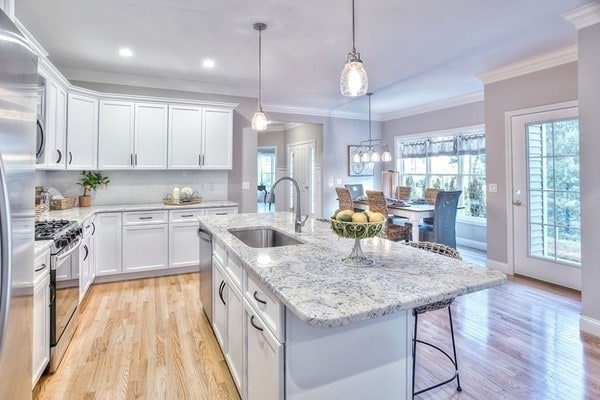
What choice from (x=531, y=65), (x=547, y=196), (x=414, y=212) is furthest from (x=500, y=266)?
(x=531, y=65)

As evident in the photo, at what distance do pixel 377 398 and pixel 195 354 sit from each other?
1.59 m

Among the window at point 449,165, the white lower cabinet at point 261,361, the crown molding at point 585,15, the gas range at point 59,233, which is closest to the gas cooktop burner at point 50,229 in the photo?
the gas range at point 59,233

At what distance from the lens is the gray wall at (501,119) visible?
3.85 m

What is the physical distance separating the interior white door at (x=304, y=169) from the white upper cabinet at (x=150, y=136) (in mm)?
3516

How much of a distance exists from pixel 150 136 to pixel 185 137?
0.43 meters

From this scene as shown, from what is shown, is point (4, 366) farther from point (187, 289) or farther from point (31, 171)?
point (187, 289)

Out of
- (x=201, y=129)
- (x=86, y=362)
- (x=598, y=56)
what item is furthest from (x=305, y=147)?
(x=86, y=362)

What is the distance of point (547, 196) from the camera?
388 cm

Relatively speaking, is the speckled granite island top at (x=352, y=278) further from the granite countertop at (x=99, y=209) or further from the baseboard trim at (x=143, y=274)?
the baseboard trim at (x=143, y=274)

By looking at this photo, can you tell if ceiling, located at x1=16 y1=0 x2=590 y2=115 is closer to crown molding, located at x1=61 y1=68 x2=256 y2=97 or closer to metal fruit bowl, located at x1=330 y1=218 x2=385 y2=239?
crown molding, located at x1=61 y1=68 x2=256 y2=97

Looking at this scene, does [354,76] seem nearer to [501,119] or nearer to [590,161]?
[590,161]

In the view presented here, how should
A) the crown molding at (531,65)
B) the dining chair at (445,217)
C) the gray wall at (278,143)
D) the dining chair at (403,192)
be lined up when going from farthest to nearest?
the gray wall at (278,143) → the dining chair at (403,192) → the dining chair at (445,217) → the crown molding at (531,65)

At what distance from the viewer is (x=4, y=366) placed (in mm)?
1169

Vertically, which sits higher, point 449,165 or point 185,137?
point 185,137
